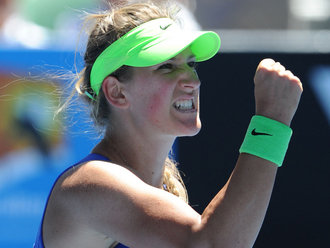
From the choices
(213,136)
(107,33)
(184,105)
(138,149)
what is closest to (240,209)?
(184,105)

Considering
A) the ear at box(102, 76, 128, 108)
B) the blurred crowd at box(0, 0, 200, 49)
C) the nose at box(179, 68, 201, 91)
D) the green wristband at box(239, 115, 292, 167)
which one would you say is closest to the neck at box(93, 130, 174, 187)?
the ear at box(102, 76, 128, 108)

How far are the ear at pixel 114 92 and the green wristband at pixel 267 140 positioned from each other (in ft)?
1.91

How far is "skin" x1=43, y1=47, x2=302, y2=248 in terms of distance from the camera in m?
1.83

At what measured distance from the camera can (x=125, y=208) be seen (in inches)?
76.2

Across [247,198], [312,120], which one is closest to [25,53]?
[312,120]

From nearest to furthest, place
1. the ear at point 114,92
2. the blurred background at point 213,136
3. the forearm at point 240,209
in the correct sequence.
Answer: the forearm at point 240,209 < the ear at point 114,92 < the blurred background at point 213,136

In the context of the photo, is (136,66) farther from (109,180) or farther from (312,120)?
(312,120)

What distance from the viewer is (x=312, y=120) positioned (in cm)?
444

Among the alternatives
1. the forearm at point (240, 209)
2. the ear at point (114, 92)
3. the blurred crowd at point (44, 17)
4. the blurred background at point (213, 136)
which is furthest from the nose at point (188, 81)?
the blurred crowd at point (44, 17)

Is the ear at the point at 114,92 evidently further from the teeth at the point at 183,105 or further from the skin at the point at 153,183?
the teeth at the point at 183,105

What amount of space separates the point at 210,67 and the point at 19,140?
137cm

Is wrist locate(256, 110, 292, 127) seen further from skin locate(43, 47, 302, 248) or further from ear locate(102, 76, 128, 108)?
ear locate(102, 76, 128, 108)

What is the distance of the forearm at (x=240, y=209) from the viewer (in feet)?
5.90

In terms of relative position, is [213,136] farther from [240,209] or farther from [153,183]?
[240,209]
